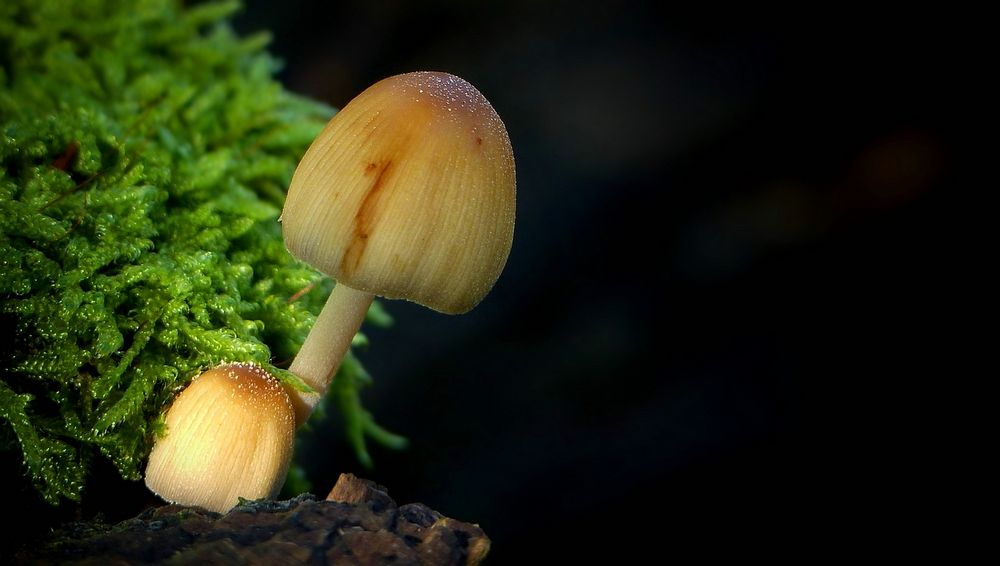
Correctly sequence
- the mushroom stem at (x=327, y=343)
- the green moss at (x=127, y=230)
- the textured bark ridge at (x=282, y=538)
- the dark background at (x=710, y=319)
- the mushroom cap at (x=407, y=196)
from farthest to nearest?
the dark background at (x=710, y=319) → the mushroom stem at (x=327, y=343) → the green moss at (x=127, y=230) → the mushroom cap at (x=407, y=196) → the textured bark ridge at (x=282, y=538)

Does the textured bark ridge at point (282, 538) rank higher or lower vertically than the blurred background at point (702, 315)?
lower

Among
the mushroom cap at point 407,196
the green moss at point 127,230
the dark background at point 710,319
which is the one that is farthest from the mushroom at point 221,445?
the dark background at point 710,319

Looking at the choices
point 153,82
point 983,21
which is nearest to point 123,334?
point 153,82

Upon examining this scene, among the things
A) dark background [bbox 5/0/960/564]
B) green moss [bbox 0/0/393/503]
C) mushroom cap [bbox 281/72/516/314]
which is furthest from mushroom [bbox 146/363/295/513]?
dark background [bbox 5/0/960/564]

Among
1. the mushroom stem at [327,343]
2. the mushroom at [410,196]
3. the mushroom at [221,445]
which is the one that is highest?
the mushroom at [410,196]

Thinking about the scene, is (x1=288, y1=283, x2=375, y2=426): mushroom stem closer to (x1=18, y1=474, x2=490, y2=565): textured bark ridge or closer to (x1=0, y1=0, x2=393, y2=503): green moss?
(x1=0, y1=0, x2=393, y2=503): green moss

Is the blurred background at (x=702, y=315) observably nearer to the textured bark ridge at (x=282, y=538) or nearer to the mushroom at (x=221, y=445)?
the mushroom at (x=221, y=445)
